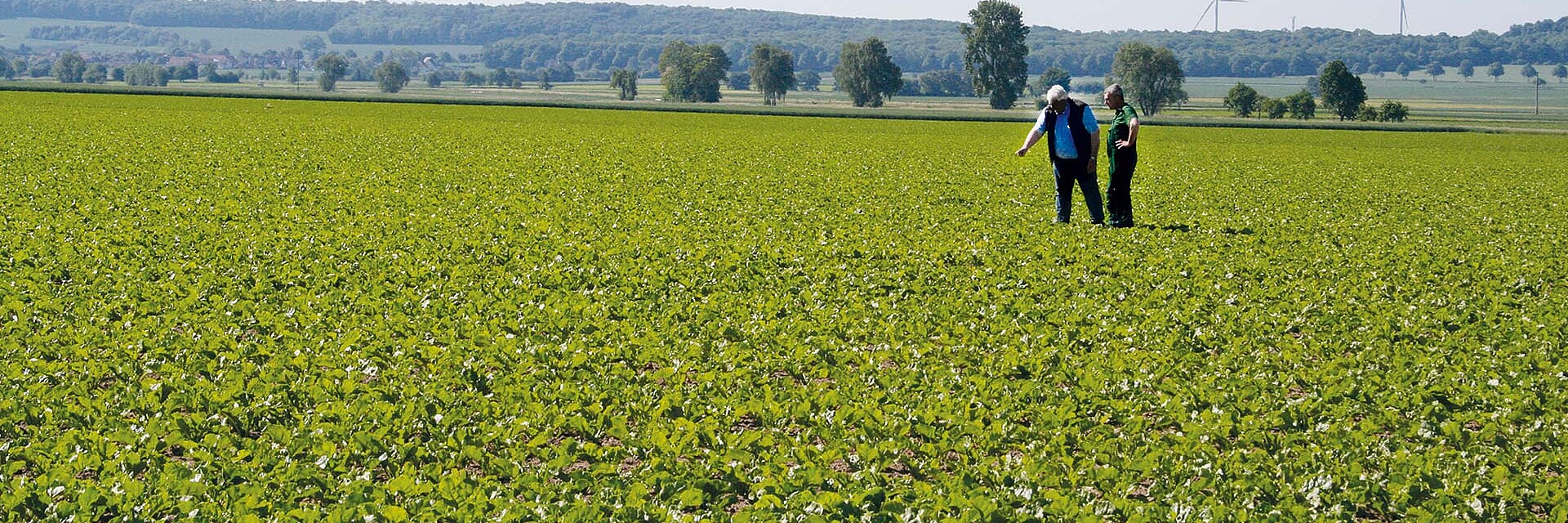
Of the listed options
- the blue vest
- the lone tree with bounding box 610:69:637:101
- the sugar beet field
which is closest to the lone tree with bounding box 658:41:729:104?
the lone tree with bounding box 610:69:637:101

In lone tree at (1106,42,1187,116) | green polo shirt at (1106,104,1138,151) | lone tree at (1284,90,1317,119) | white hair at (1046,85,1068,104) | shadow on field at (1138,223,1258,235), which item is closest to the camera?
white hair at (1046,85,1068,104)

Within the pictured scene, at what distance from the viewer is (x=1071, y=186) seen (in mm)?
18406

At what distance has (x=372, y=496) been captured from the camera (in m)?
6.30

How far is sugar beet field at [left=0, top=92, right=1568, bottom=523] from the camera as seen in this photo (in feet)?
21.6

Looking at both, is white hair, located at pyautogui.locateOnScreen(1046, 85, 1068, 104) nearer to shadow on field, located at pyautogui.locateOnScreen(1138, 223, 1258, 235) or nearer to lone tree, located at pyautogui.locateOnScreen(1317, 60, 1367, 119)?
shadow on field, located at pyautogui.locateOnScreen(1138, 223, 1258, 235)

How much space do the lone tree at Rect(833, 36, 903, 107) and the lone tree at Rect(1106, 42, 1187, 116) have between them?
22.7 m

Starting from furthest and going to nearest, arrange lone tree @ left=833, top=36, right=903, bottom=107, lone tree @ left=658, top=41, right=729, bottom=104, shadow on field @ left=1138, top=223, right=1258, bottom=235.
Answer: lone tree @ left=658, top=41, right=729, bottom=104 → lone tree @ left=833, top=36, right=903, bottom=107 → shadow on field @ left=1138, top=223, right=1258, bottom=235

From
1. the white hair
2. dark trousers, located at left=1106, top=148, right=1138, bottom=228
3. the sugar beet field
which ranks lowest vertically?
the sugar beet field

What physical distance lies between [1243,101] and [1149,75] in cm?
969

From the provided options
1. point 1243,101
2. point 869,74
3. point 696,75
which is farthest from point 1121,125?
point 696,75

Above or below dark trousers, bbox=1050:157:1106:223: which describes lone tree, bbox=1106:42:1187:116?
above

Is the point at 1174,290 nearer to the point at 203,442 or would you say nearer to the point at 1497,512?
the point at 1497,512

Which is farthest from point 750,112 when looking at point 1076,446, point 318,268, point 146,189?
point 1076,446

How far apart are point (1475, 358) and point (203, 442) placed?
25.6ft
